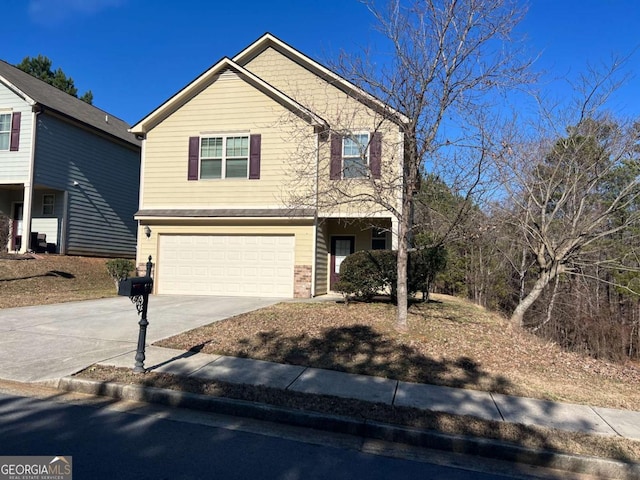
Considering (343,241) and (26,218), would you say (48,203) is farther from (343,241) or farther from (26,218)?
(343,241)

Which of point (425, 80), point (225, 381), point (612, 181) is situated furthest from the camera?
point (612, 181)

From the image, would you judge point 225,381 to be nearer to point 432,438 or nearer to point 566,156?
point 432,438

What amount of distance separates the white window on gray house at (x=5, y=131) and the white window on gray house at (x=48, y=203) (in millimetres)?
2592

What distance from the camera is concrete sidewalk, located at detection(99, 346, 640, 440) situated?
5.09 metres

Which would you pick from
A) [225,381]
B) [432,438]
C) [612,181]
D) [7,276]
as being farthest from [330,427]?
[7,276]

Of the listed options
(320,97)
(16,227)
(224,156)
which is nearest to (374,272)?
(224,156)

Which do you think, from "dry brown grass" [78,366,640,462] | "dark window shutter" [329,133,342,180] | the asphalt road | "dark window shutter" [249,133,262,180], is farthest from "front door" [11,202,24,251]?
the asphalt road

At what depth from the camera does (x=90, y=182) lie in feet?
68.6

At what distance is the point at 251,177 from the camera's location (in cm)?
1483

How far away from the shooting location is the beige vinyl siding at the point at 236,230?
1444 centimetres

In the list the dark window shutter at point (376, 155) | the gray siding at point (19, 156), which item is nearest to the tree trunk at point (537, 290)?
the dark window shutter at point (376, 155)

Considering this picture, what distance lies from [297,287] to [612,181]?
9.32 metres

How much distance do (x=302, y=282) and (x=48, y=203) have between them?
12.8 m

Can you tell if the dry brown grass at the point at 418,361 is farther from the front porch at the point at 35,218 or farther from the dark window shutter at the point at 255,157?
the front porch at the point at 35,218
